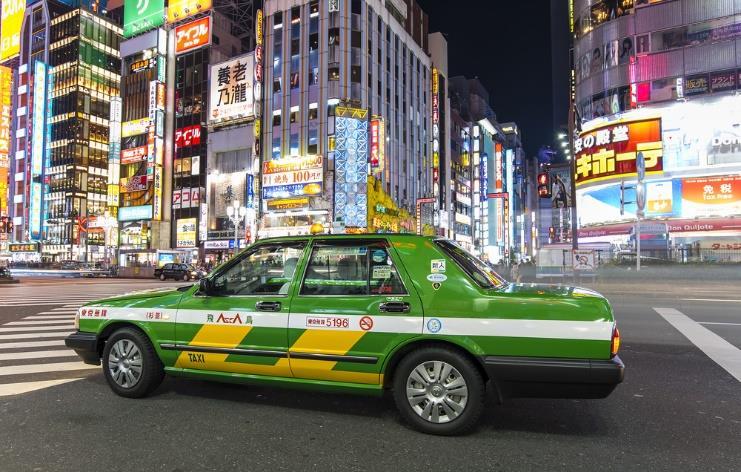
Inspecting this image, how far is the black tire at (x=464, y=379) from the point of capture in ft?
12.7

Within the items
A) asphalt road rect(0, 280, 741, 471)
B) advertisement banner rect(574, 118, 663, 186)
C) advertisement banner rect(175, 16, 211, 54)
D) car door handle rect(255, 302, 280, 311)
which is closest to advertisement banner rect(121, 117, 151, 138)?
advertisement banner rect(175, 16, 211, 54)

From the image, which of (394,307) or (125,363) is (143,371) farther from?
(394,307)

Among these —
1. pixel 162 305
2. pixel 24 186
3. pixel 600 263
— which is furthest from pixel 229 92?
pixel 24 186

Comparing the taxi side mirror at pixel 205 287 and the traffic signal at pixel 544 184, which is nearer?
the taxi side mirror at pixel 205 287

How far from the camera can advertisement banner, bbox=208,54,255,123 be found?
162ft

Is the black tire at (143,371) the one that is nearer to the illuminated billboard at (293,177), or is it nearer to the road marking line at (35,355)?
the road marking line at (35,355)

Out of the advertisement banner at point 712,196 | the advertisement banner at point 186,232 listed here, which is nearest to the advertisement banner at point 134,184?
the advertisement banner at point 186,232

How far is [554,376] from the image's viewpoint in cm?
376

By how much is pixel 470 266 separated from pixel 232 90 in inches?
2003

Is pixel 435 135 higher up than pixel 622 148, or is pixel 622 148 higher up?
pixel 435 135

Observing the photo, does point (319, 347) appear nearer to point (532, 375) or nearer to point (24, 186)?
point (532, 375)

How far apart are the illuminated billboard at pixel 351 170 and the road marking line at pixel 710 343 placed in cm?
3283

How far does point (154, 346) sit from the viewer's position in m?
4.94

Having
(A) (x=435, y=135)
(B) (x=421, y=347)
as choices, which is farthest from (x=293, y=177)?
(B) (x=421, y=347)
